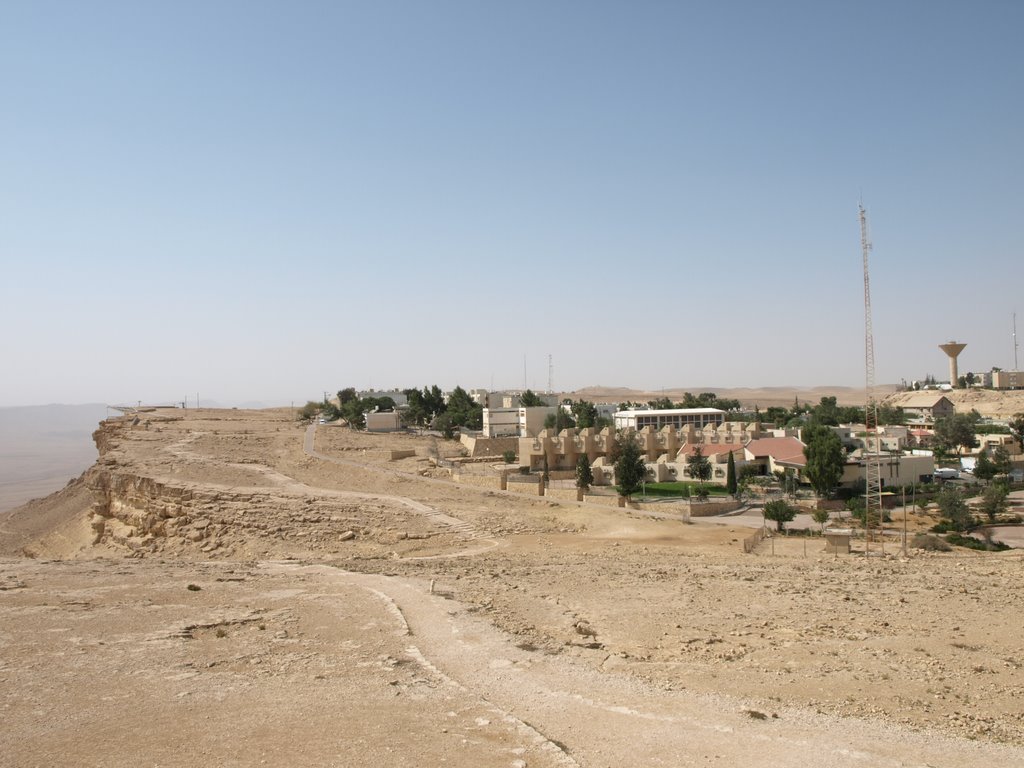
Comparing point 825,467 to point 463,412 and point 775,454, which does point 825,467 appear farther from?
point 463,412

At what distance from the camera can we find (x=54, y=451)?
5256 inches

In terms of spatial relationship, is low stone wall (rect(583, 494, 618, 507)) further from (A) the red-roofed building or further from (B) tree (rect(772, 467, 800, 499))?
(A) the red-roofed building

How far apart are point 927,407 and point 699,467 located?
67284mm

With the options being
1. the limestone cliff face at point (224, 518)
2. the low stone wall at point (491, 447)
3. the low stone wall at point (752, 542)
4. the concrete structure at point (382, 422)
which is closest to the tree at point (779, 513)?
the low stone wall at point (752, 542)

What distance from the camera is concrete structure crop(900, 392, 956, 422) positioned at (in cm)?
9152

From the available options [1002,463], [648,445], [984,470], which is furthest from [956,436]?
[648,445]

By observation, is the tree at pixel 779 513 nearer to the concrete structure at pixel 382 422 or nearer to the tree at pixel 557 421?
the tree at pixel 557 421

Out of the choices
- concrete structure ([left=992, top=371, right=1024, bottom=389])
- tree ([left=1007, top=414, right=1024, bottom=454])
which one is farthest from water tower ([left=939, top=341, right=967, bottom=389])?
tree ([left=1007, top=414, right=1024, bottom=454])

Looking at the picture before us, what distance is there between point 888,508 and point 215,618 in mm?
34306

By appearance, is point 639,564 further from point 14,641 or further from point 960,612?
point 14,641

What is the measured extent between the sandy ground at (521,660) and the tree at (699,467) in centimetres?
1912

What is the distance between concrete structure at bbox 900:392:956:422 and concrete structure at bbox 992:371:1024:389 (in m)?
16.7

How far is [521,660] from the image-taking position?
12234 mm

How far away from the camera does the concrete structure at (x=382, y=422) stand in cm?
7644
